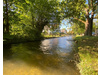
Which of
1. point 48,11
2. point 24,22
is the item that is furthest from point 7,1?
point 48,11

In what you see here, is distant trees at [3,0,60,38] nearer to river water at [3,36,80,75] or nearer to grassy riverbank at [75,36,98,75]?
river water at [3,36,80,75]

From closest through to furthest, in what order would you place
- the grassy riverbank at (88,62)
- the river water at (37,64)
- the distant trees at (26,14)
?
the grassy riverbank at (88,62) < the river water at (37,64) < the distant trees at (26,14)

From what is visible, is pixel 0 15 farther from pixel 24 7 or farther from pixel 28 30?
pixel 24 7

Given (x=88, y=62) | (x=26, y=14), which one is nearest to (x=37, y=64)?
(x=88, y=62)

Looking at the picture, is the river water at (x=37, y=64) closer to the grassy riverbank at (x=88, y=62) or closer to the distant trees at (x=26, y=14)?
the grassy riverbank at (x=88, y=62)

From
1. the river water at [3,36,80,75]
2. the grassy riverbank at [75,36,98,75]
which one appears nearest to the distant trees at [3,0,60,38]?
the river water at [3,36,80,75]

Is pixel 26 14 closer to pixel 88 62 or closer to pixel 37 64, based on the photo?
pixel 37 64

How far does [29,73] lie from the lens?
138 inches

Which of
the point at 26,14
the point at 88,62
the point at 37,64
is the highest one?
the point at 26,14

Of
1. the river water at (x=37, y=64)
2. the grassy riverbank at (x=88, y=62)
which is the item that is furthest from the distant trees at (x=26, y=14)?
the grassy riverbank at (x=88, y=62)

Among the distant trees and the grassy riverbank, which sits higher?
the distant trees

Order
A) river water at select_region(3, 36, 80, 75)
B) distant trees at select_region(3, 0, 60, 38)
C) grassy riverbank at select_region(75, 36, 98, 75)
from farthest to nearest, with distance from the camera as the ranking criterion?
distant trees at select_region(3, 0, 60, 38) < river water at select_region(3, 36, 80, 75) < grassy riverbank at select_region(75, 36, 98, 75)

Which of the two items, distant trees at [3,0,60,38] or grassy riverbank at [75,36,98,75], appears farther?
distant trees at [3,0,60,38]

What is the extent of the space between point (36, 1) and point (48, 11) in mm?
3970
